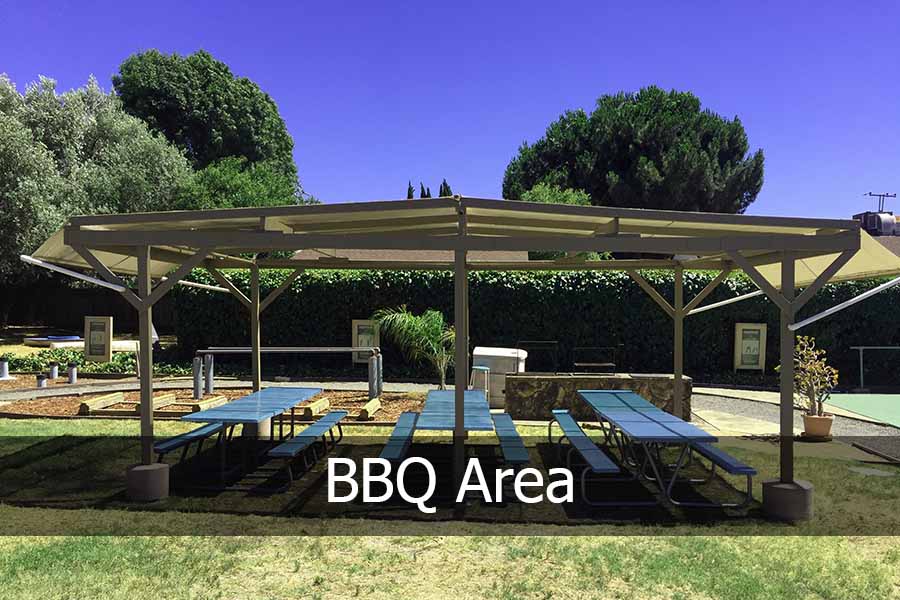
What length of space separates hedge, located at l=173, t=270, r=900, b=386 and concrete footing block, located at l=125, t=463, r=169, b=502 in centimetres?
1041

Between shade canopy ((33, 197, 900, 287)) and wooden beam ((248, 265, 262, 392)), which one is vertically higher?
shade canopy ((33, 197, 900, 287))

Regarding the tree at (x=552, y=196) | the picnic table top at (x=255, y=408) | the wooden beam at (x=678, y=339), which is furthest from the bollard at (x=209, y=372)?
the tree at (x=552, y=196)

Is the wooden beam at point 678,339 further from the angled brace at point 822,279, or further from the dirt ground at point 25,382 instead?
the dirt ground at point 25,382

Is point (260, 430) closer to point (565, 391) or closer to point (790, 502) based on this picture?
point (565, 391)

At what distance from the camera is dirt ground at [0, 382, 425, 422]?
10.3m

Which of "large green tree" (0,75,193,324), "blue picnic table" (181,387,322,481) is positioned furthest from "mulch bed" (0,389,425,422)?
"large green tree" (0,75,193,324)

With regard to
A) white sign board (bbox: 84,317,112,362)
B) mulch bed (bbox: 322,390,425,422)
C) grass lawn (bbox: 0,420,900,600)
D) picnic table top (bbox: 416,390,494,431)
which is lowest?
grass lawn (bbox: 0,420,900,600)

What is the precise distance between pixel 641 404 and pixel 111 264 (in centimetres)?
691

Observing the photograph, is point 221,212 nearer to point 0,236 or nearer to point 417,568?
point 417,568

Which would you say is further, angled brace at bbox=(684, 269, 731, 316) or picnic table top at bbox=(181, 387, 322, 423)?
angled brace at bbox=(684, 269, 731, 316)

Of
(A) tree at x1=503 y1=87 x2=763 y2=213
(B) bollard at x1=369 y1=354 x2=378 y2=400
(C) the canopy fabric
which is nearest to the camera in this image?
(C) the canopy fabric

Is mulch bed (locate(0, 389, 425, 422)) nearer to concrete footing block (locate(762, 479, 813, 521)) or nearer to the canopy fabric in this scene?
concrete footing block (locate(762, 479, 813, 521))

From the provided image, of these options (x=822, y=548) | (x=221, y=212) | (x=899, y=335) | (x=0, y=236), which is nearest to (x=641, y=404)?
(x=822, y=548)

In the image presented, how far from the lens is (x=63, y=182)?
23.3m
